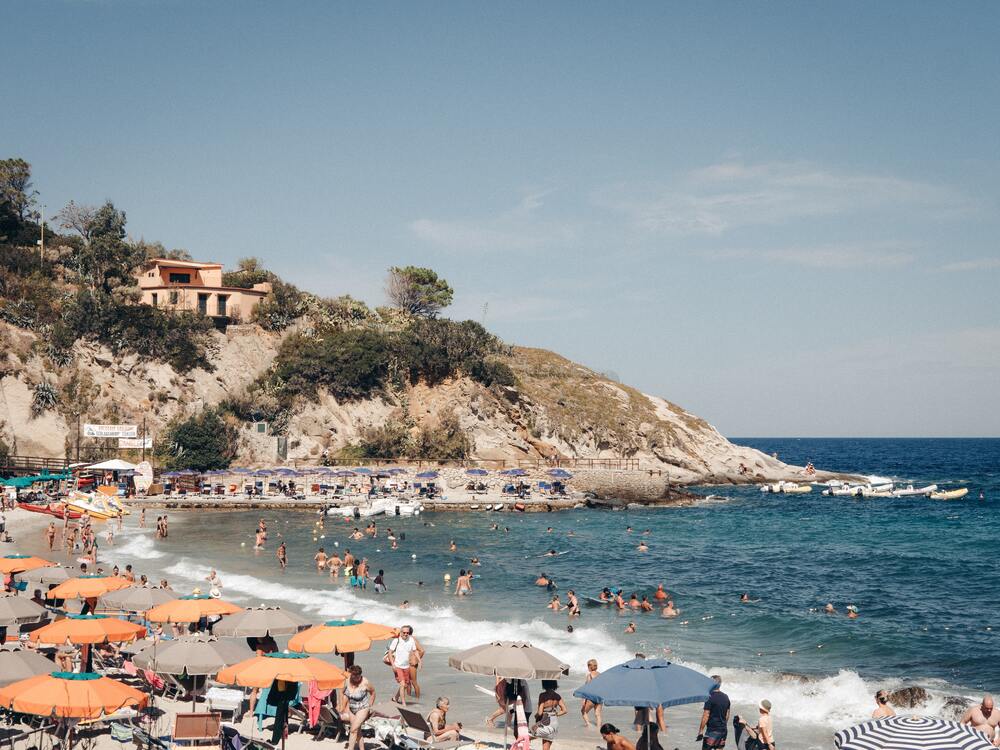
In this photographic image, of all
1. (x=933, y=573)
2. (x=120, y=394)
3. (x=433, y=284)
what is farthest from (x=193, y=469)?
(x=933, y=573)

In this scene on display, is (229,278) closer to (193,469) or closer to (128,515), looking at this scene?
(193,469)

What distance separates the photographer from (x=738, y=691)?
715 inches

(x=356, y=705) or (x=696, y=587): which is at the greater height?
(x=356, y=705)

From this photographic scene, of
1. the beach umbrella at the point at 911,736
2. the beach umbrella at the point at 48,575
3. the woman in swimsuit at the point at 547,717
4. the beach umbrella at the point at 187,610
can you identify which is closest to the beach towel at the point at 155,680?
the beach umbrella at the point at 187,610

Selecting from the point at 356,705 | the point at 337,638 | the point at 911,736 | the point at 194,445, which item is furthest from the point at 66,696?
the point at 194,445

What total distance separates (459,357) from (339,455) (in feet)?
50.6

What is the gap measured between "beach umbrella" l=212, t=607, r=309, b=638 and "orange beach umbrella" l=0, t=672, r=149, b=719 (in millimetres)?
3905

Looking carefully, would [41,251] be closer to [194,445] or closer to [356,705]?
[194,445]

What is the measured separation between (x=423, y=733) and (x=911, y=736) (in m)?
7.24

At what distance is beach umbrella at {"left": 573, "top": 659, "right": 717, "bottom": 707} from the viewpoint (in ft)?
38.1

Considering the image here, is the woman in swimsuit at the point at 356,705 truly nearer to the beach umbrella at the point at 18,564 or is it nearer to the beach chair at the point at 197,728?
the beach chair at the point at 197,728

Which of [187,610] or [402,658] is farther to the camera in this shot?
[187,610]

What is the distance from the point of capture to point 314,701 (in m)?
14.5

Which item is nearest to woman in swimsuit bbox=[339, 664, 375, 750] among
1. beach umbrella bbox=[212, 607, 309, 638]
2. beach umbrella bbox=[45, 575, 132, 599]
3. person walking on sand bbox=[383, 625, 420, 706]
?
beach umbrella bbox=[212, 607, 309, 638]
